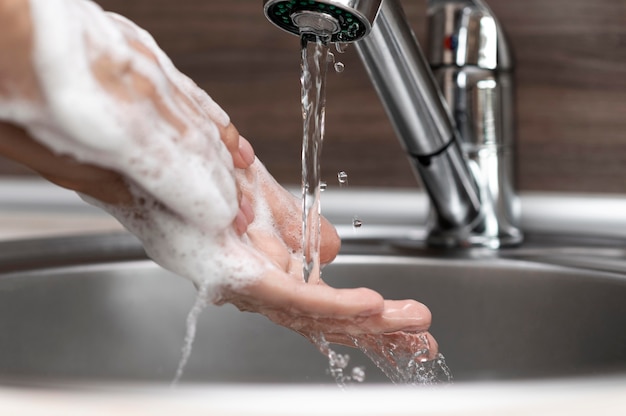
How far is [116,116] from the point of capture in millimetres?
436

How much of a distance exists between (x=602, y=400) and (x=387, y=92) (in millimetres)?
416

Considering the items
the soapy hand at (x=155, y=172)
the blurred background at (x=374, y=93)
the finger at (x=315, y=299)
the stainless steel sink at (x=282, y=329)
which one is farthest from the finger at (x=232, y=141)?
the blurred background at (x=374, y=93)

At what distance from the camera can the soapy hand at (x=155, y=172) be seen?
43 cm

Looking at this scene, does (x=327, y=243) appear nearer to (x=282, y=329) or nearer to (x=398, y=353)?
(x=398, y=353)

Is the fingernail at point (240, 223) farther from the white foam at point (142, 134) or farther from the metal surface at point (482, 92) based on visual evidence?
the metal surface at point (482, 92)

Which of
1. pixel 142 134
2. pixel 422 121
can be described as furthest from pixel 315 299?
pixel 422 121

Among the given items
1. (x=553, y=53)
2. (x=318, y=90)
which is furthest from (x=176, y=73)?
(x=553, y=53)

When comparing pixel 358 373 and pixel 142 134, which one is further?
Result: pixel 358 373

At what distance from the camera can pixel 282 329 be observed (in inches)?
31.8

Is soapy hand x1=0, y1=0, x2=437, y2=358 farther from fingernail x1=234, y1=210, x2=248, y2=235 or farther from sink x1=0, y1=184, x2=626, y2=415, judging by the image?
sink x1=0, y1=184, x2=626, y2=415

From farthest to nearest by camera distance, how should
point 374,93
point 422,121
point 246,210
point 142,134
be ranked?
1. point 374,93
2. point 422,121
3. point 246,210
4. point 142,134

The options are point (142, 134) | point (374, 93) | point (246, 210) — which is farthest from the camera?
point (374, 93)

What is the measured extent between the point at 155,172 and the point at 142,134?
23mm

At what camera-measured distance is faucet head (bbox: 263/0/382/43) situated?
20.3 inches
